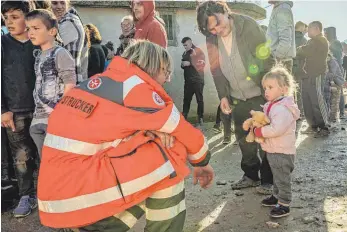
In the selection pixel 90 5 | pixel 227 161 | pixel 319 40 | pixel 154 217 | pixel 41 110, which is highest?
pixel 90 5

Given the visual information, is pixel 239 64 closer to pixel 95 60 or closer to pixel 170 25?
pixel 95 60

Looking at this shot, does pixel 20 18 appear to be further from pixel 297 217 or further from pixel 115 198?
pixel 297 217

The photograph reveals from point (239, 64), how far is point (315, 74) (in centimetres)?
355

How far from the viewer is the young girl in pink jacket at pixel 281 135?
3405mm

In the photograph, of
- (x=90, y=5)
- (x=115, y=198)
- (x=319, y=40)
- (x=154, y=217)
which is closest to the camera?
(x=115, y=198)

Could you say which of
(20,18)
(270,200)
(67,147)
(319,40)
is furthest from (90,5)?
(67,147)

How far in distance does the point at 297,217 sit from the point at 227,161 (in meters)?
2.22

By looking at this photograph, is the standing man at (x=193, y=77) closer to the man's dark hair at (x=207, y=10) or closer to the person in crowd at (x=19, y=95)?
the man's dark hair at (x=207, y=10)

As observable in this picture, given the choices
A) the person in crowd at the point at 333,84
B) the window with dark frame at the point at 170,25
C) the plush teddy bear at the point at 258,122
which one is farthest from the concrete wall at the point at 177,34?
the plush teddy bear at the point at 258,122

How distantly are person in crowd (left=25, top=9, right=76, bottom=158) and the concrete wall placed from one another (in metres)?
8.14

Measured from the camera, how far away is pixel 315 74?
7086 mm

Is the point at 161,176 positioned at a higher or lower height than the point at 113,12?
lower

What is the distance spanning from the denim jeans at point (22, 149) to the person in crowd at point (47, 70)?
1.35 feet

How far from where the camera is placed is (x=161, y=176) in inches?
86.6
